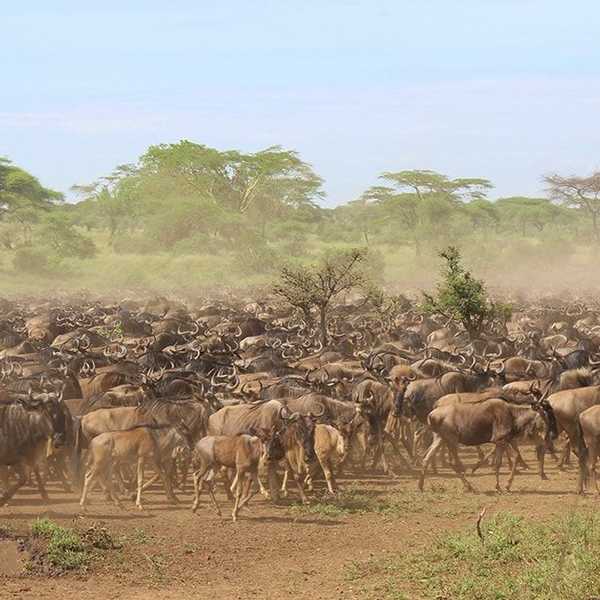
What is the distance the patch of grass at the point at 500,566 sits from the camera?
30.3 ft

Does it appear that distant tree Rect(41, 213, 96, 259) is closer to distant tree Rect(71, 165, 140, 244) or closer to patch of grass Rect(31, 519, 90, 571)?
distant tree Rect(71, 165, 140, 244)

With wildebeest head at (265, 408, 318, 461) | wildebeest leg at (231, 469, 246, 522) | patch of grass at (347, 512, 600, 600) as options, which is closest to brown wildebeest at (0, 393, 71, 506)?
wildebeest leg at (231, 469, 246, 522)

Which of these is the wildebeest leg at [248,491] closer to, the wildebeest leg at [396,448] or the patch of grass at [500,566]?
the patch of grass at [500,566]

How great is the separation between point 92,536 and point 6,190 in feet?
204

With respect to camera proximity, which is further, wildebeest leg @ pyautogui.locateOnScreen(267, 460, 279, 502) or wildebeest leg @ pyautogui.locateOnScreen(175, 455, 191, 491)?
wildebeest leg @ pyautogui.locateOnScreen(175, 455, 191, 491)

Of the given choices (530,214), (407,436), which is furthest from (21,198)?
(407,436)

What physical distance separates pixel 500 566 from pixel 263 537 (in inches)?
108

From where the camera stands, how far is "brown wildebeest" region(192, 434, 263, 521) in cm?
1235

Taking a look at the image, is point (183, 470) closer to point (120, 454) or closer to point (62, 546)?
point (120, 454)

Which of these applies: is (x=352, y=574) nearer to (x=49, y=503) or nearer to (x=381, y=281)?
(x=49, y=503)

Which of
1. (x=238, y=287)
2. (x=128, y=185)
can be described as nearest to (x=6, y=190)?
(x=128, y=185)

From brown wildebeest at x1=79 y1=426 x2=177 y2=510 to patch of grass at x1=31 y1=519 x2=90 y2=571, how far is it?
66.9 inches

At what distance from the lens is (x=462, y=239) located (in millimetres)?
76812

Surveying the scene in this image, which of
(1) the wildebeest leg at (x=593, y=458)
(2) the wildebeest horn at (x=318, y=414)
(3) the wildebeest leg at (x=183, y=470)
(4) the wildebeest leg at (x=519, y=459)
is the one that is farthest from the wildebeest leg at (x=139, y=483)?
(1) the wildebeest leg at (x=593, y=458)
